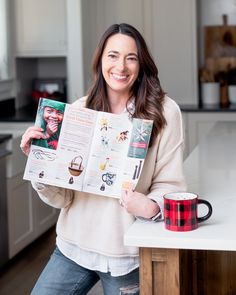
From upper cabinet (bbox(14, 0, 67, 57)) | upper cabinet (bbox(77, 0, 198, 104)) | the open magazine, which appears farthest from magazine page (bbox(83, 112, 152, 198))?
upper cabinet (bbox(77, 0, 198, 104))

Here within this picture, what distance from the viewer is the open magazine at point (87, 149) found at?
5.79ft

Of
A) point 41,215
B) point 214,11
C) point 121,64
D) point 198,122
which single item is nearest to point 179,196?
point 121,64

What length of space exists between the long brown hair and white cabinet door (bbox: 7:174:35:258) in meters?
2.21

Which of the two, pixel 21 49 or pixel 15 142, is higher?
pixel 21 49

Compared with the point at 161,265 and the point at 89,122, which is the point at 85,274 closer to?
the point at 161,265

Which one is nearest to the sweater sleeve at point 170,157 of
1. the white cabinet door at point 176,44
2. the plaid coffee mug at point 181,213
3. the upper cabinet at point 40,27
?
the plaid coffee mug at point 181,213

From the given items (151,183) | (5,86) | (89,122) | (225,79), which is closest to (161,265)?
(151,183)

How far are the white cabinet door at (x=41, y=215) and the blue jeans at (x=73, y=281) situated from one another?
2505 mm

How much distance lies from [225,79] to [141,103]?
13.1ft

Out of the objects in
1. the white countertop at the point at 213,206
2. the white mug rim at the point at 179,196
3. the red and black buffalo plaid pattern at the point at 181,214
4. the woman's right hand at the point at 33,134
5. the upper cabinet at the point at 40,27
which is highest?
the upper cabinet at the point at 40,27

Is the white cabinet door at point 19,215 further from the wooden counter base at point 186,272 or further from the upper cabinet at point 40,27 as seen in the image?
the wooden counter base at point 186,272

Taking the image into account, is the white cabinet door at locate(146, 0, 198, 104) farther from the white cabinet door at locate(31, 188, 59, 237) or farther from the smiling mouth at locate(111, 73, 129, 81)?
the smiling mouth at locate(111, 73, 129, 81)

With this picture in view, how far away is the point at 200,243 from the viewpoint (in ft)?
5.32

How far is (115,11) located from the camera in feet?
18.0
